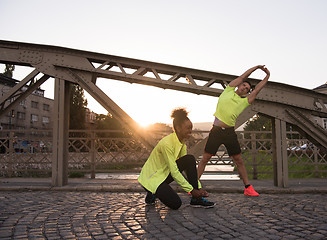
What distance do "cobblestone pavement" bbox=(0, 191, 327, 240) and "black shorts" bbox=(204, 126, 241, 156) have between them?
847mm

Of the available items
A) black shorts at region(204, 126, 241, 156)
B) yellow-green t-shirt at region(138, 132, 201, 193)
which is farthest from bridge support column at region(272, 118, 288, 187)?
yellow-green t-shirt at region(138, 132, 201, 193)

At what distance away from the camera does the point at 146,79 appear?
6422 millimetres

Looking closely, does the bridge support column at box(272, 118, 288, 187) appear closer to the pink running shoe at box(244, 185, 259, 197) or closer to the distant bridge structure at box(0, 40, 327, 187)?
the distant bridge structure at box(0, 40, 327, 187)

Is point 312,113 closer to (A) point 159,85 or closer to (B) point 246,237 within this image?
(A) point 159,85

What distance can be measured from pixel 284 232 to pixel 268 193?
2974 millimetres

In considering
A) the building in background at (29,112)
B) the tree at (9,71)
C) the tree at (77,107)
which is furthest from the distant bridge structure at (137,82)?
the tree at (9,71)

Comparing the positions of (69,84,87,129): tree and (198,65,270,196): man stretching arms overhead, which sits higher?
(69,84,87,129): tree

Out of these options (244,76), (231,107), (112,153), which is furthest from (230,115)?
(112,153)

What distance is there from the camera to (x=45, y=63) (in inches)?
260

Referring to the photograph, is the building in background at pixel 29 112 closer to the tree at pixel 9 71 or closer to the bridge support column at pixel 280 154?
the tree at pixel 9 71

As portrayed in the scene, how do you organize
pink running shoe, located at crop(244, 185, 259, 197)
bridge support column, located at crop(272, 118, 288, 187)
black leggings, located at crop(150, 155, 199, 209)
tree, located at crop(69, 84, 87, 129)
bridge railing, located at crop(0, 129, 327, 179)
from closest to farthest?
black leggings, located at crop(150, 155, 199, 209) < pink running shoe, located at crop(244, 185, 259, 197) < bridge support column, located at crop(272, 118, 288, 187) < bridge railing, located at crop(0, 129, 327, 179) < tree, located at crop(69, 84, 87, 129)

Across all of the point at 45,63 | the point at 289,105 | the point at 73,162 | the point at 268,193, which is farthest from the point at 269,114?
the point at 73,162

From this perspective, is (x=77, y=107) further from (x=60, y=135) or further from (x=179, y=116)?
(x=179, y=116)

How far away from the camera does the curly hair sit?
14.4 feet
